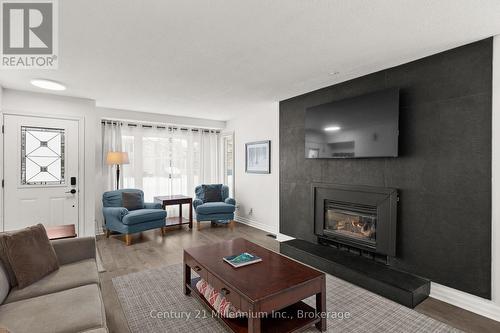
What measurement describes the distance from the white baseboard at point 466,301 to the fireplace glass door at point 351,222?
0.73 meters

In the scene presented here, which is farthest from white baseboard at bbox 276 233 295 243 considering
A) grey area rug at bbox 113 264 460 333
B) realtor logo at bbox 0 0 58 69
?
realtor logo at bbox 0 0 58 69

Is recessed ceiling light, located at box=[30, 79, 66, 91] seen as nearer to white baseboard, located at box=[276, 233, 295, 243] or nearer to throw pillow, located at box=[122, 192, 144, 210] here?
throw pillow, located at box=[122, 192, 144, 210]

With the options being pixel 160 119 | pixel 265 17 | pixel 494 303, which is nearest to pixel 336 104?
pixel 265 17

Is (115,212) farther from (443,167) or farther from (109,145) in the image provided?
(443,167)

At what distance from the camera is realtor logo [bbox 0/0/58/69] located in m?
1.81

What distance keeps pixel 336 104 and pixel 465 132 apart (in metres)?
1.42

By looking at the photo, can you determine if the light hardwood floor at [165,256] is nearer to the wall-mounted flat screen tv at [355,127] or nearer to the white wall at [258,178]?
the white wall at [258,178]

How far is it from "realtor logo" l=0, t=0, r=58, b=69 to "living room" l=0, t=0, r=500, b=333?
0.05ft

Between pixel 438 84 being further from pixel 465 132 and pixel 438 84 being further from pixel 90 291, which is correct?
pixel 90 291

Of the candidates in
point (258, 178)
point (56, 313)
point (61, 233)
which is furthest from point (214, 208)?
point (56, 313)

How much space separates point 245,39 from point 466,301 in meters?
3.11

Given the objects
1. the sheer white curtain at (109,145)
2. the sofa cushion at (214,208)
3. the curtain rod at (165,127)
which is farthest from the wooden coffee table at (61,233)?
the curtain rod at (165,127)

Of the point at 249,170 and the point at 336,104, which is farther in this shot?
the point at 249,170

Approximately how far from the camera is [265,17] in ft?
6.29
